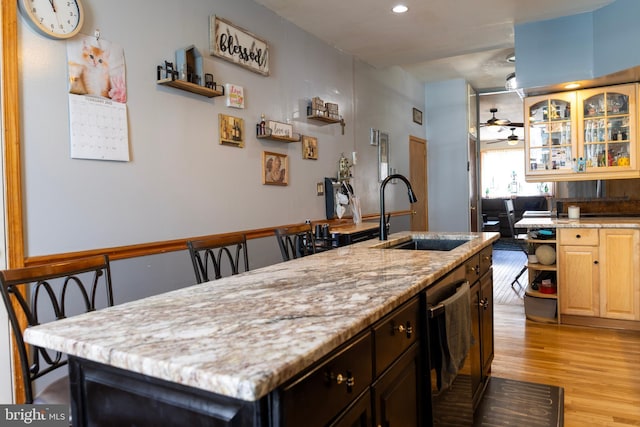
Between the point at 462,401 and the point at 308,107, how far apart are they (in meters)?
2.98

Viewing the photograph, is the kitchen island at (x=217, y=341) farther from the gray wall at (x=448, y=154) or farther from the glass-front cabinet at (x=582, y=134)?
the gray wall at (x=448, y=154)

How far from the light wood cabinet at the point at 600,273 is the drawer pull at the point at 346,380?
133 inches

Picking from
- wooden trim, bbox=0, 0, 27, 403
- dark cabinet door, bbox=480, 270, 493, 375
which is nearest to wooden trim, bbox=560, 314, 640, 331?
dark cabinet door, bbox=480, 270, 493, 375

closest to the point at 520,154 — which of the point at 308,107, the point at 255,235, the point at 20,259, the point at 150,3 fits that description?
the point at 308,107

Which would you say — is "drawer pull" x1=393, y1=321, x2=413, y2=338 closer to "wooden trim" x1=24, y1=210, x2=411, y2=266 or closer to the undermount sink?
the undermount sink

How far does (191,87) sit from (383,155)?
329cm

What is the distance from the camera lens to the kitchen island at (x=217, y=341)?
0.75 metres

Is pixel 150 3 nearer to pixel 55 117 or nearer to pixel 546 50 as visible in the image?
pixel 55 117

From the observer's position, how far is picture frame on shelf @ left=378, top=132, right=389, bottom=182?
5.47 m

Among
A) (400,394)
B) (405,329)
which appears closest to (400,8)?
(405,329)

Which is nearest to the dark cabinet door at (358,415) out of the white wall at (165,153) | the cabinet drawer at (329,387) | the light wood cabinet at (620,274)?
the cabinet drawer at (329,387)

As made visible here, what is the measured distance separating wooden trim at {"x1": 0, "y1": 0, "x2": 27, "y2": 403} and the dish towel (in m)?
1.85

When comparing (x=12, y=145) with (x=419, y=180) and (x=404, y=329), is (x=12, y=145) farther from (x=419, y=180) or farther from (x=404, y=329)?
(x=419, y=180)

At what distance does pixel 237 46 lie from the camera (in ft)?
10.5
